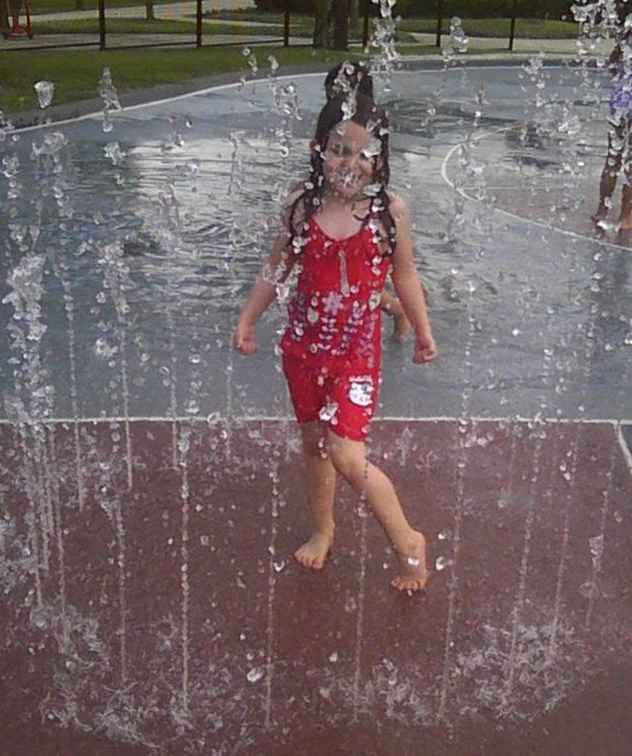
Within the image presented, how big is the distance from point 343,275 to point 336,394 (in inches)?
13.0

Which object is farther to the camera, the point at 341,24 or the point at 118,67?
the point at 341,24

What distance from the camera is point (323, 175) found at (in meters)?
3.25

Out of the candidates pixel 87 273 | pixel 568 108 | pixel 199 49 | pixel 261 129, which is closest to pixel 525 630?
pixel 87 273

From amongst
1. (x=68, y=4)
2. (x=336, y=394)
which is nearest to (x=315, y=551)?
(x=336, y=394)

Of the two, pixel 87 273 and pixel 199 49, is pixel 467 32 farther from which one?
pixel 87 273

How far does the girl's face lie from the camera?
317 centimetres

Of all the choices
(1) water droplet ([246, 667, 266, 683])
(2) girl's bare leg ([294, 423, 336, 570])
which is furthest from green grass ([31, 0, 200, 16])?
(1) water droplet ([246, 667, 266, 683])

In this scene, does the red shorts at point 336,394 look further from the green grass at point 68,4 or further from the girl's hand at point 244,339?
the green grass at point 68,4

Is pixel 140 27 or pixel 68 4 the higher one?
pixel 68 4

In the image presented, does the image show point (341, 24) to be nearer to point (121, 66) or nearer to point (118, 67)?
point (121, 66)

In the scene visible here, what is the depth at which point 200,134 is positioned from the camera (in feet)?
40.9

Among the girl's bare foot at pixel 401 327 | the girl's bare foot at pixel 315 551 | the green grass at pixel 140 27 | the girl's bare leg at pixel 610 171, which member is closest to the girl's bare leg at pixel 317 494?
the girl's bare foot at pixel 315 551

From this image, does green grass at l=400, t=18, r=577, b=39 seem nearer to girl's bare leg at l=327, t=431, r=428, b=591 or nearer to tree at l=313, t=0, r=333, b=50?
tree at l=313, t=0, r=333, b=50

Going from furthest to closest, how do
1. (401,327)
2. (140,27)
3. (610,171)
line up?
1. (140,27)
2. (610,171)
3. (401,327)
